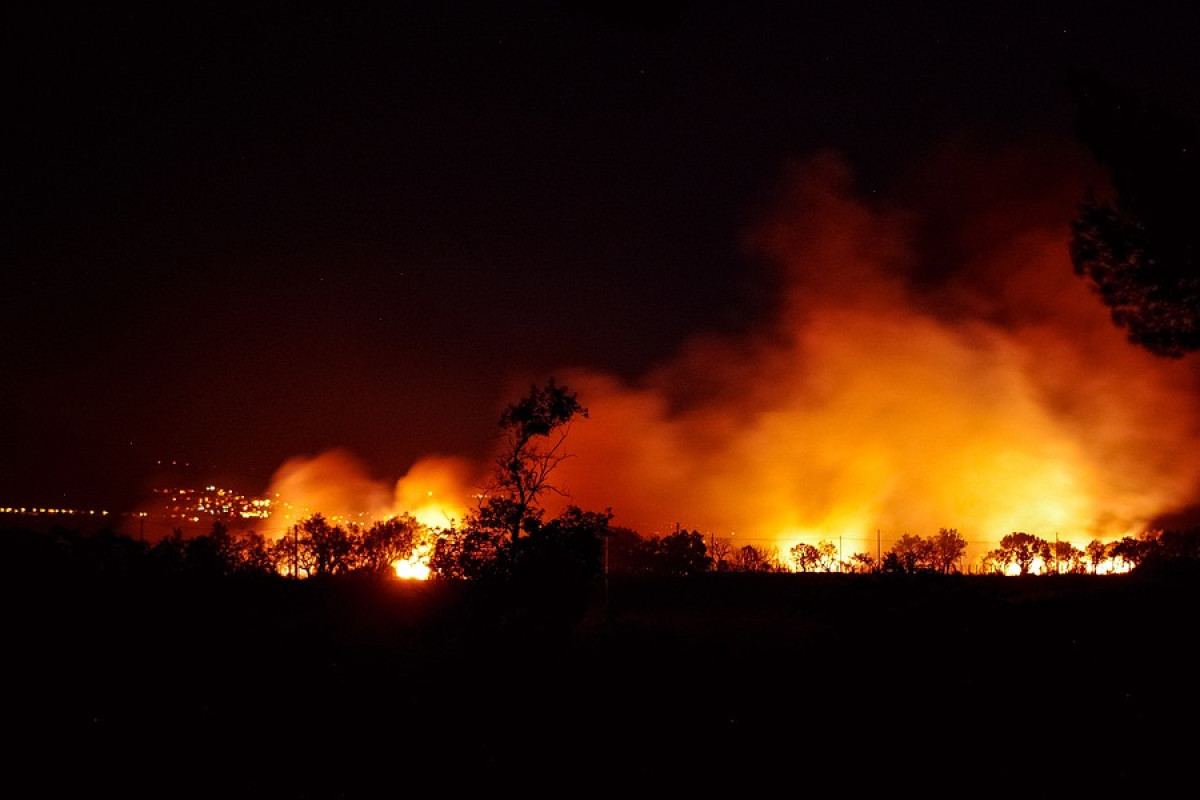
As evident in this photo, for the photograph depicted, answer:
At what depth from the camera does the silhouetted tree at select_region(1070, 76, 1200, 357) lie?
583 inches

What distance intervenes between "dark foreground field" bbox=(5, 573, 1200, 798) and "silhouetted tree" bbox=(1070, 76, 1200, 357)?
5.91 metres

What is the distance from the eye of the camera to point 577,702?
9062 millimetres

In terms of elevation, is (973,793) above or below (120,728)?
below

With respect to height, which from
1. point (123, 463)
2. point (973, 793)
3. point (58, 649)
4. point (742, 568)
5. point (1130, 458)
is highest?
point (123, 463)

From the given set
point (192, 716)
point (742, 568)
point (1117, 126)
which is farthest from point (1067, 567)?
point (192, 716)

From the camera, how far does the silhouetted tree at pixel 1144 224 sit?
583 inches

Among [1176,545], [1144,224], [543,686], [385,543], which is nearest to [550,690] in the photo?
[543,686]

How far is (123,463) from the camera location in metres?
49.4

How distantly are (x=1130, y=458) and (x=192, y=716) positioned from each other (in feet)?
122

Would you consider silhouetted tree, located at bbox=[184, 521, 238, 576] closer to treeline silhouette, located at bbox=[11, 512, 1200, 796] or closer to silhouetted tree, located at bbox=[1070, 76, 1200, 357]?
treeline silhouette, located at bbox=[11, 512, 1200, 796]

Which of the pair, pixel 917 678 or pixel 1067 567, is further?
pixel 1067 567

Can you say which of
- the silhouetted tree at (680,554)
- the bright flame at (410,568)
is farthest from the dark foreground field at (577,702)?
the silhouetted tree at (680,554)

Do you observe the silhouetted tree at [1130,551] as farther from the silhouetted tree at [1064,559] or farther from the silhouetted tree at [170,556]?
the silhouetted tree at [170,556]

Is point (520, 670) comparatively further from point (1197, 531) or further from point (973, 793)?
point (1197, 531)
